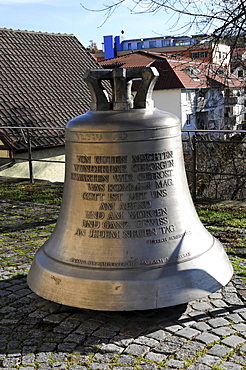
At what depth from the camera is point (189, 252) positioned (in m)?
3.80

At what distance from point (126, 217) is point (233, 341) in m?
1.10

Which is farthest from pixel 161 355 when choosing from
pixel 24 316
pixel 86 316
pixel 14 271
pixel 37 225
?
pixel 37 225

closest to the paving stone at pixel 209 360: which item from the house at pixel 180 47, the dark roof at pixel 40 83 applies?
the house at pixel 180 47

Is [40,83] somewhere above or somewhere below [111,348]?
above

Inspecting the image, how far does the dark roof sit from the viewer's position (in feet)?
50.9

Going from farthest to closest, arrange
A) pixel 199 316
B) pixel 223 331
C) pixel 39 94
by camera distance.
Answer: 1. pixel 39 94
2. pixel 199 316
3. pixel 223 331

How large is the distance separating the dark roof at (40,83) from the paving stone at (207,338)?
11.3 metres

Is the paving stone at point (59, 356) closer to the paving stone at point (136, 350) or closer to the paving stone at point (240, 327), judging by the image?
the paving stone at point (136, 350)

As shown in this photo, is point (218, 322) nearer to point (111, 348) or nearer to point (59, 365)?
point (111, 348)

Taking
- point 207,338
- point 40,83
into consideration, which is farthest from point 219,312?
point 40,83

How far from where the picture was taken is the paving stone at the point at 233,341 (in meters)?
3.27

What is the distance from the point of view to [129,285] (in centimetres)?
350

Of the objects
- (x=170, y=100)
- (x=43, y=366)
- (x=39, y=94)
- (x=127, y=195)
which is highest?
(x=39, y=94)

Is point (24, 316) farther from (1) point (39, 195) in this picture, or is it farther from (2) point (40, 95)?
(2) point (40, 95)
